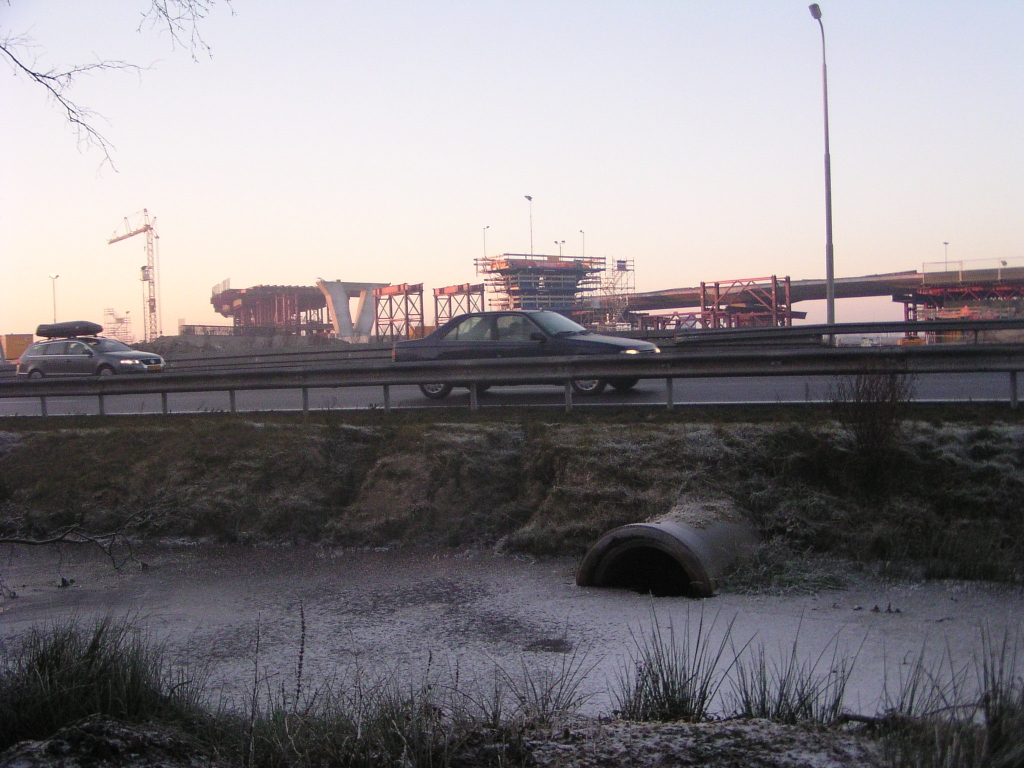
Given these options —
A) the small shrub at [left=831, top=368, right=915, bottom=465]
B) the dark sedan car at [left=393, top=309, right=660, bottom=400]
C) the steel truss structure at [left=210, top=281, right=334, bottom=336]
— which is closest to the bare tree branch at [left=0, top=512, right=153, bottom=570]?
the dark sedan car at [left=393, top=309, right=660, bottom=400]

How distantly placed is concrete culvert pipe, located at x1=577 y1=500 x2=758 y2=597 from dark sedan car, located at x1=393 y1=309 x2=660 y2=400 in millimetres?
6828

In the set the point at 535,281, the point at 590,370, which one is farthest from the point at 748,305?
the point at 590,370

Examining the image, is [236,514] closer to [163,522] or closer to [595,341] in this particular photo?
[163,522]

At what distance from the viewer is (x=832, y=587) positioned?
680cm

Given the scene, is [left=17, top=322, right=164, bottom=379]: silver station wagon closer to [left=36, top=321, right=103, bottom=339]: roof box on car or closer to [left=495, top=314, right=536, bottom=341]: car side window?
[left=36, top=321, right=103, bottom=339]: roof box on car

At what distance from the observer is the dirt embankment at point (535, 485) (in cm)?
772

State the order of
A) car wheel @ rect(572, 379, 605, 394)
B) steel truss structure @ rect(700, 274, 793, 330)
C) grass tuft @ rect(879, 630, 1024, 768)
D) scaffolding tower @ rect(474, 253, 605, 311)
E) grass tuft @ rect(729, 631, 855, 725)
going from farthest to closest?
scaffolding tower @ rect(474, 253, 605, 311)
steel truss structure @ rect(700, 274, 793, 330)
car wheel @ rect(572, 379, 605, 394)
grass tuft @ rect(729, 631, 855, 725)
grass tuft @ rect(879, 630, 1024, 768)

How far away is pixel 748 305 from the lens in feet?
178

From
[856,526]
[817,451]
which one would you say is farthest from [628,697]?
[817,451]

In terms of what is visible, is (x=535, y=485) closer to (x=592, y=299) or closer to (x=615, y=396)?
(x=615, y=396)

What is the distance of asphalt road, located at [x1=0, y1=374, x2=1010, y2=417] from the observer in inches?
498

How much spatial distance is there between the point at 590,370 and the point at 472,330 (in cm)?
413

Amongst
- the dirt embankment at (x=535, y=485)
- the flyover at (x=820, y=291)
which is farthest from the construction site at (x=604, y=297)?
the dirt embankment at (x=535, y=485)

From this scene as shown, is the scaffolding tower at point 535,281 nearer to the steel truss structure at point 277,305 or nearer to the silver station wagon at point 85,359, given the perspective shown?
the steel truss structure at point 277,305
